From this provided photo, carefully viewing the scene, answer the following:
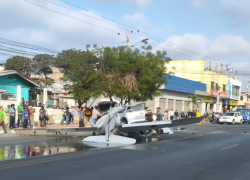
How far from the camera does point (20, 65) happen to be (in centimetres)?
5469

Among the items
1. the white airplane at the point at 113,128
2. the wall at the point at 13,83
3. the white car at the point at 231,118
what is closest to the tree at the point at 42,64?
the wall at the point at 13,83

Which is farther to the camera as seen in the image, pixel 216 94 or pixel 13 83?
pixel 216 94

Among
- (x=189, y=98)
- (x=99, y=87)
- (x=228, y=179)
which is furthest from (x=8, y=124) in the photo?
(x=189, y=98)

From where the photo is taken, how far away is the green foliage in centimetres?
3061

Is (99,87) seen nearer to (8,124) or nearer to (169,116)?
(8,124)

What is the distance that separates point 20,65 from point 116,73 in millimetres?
28289

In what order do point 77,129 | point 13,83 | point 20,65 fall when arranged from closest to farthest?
point 77,129, point 13,83, point 20,65

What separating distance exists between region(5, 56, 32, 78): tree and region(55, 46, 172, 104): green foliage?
2464cm

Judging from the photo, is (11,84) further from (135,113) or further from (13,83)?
(135,113)

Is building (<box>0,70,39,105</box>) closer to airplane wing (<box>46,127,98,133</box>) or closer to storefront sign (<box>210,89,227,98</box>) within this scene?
airplane wing (<box>46,127,98,133</box>)

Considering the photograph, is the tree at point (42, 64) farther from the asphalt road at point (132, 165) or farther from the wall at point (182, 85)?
the asphalt road at point (132, 165)

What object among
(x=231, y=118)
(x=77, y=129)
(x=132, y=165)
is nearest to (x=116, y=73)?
(x=77, y=129)

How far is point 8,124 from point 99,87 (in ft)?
26.7

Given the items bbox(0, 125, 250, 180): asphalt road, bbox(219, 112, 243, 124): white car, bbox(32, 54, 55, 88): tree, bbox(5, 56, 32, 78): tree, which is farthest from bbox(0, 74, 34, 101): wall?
bbox(219, 112, 243, 124): white car
